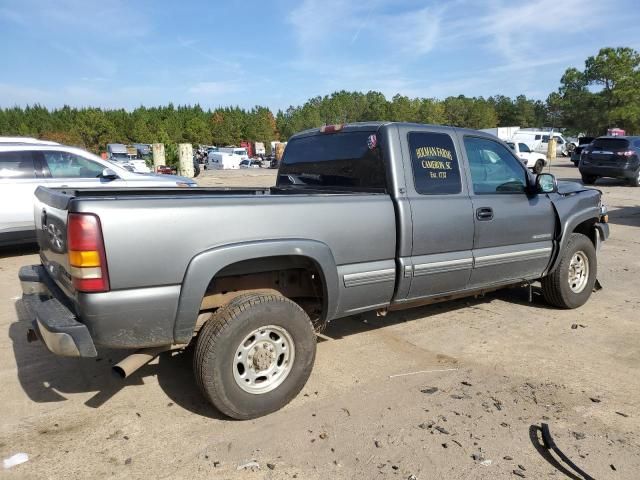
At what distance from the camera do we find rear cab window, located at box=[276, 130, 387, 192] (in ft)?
12.6

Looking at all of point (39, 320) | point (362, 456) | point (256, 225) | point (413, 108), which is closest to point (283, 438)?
point (362, 456)

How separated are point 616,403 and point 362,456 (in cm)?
182

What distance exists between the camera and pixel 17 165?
24.6 ft

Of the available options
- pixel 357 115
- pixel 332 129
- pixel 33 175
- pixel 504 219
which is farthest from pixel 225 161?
pixel 504 219

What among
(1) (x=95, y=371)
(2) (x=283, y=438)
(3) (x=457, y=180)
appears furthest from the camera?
(3) (x=457, y=180)

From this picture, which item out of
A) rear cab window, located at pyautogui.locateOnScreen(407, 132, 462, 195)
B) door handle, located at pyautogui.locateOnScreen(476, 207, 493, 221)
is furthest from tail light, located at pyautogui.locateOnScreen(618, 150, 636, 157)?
rear cab window, located at pyautogui.locateOnScreen(407, 132, 462, 195)

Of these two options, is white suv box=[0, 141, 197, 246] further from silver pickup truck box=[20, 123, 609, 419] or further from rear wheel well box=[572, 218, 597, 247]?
rear wheel well box=[572, 218, 597, 247]

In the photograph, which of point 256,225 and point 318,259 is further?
point 318,259

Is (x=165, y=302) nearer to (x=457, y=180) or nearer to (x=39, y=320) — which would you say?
(x=39, y=320)

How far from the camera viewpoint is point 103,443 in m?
2.87

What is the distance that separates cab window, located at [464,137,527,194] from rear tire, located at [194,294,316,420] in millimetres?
2066

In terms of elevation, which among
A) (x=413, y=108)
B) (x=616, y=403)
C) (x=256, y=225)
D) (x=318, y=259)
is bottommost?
(x=616, y=403)

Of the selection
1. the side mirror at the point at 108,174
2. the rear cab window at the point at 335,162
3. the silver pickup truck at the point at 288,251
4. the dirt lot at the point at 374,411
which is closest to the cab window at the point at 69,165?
the side mirror at the point at 108,174

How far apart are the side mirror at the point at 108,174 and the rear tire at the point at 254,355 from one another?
5654 mm
